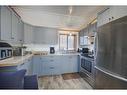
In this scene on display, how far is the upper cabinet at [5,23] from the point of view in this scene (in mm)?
1955

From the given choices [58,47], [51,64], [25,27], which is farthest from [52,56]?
[25,27]

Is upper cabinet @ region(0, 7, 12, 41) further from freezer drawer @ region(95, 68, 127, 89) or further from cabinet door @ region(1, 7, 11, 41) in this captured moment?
freezer drawer @ region(95, 68, 127, 89)

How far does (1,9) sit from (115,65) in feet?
7.34

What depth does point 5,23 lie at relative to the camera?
2070mm

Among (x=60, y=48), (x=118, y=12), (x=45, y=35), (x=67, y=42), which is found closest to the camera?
(x=118, y=12)

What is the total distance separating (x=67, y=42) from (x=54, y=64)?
1.61m

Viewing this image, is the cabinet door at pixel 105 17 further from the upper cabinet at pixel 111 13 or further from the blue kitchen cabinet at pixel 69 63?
the blue kitchen cabinet at pixel 69 63

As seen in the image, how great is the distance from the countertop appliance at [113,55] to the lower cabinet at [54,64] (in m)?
2.25

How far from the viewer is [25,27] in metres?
3.73

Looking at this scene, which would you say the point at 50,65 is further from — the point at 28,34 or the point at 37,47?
the point at 28,34

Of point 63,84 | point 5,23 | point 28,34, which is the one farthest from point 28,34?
point 63,84

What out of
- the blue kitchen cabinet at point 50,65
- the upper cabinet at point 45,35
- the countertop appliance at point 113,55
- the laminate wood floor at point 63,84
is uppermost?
the upper cabinet at point 45,35

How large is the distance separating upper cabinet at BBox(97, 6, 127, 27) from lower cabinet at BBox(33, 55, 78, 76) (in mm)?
2160

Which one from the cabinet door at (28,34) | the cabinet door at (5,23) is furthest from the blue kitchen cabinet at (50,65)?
the cabinet door at (5,23)
